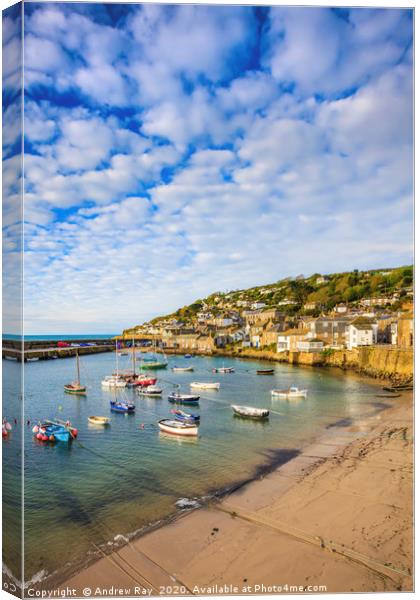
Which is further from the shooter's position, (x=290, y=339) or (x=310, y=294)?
(x=290, y=339)

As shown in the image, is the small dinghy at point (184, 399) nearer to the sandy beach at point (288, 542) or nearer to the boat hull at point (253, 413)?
the boat hull at point (253, 413)

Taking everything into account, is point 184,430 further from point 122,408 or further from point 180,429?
point 122,408

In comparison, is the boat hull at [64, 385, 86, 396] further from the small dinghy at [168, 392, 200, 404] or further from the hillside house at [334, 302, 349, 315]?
the hillside house at [334, 302, 349, 315]

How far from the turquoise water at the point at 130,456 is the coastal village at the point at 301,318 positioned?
1341 mm

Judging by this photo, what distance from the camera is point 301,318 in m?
8.57

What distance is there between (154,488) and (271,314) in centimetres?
545

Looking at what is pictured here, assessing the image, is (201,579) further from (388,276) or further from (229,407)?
(229,407)

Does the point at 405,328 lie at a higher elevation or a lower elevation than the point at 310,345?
higher

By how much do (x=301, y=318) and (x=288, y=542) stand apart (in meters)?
6.45

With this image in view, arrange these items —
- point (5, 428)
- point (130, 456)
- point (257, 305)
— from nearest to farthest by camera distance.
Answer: point (5, 428)
point (130, 456)
point (257, 305)

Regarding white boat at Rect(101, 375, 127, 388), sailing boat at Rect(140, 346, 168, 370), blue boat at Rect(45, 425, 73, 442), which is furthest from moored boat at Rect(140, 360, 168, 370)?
blue boat at Rect(45, 425, 73, 442)

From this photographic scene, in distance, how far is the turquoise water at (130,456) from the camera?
2.80 m

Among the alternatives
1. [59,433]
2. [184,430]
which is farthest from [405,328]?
[59,433]

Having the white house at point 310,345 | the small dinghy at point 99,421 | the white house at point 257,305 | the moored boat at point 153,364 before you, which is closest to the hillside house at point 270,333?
the white house at point 310,345
